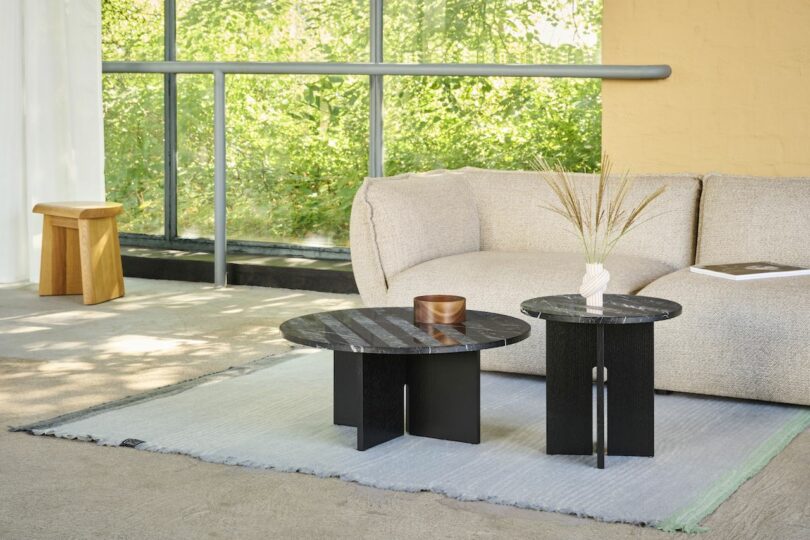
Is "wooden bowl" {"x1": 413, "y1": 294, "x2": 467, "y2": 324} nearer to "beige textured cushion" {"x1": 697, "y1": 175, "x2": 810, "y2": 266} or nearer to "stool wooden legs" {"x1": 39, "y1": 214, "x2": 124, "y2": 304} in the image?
"beige textured cushion" {"x1": 697, "y1": 175, "x2": 810, "y2": 266}

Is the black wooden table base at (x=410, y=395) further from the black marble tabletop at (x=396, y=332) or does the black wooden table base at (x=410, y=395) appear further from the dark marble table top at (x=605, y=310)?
the dark marble table top at (x=605, y=310)

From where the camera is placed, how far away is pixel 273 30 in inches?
245

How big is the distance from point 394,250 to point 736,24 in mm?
2044

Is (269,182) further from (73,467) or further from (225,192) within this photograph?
(73,467)

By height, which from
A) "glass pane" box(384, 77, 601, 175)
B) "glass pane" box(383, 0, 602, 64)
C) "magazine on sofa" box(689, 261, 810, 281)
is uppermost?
"glass pane" box(383, 0, 602, 64)

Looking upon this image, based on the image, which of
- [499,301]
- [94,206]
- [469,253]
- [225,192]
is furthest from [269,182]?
[499,301]

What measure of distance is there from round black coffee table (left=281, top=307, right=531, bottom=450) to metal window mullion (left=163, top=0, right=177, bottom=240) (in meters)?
3.53

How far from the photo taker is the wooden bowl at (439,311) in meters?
3.16

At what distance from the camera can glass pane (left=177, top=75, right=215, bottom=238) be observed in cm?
647

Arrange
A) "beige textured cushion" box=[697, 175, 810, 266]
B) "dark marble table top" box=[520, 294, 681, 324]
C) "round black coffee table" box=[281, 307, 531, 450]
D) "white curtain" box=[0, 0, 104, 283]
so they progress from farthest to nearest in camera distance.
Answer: "white curtain" box=[0, 0, 104, 283]
"beige textured cushion" box=[697, 175, 810, 266]
"round black coffee table" box=[281, 307, 531, 450]
"dark marble table top" box=[520, 294, 681, 324]

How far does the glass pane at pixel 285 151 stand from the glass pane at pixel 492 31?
362 millimetres

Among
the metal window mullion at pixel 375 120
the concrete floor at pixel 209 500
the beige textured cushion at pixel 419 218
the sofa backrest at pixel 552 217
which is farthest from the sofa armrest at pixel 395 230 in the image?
the metal window mullion at pixel 375 120

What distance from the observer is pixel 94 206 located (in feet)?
17.8

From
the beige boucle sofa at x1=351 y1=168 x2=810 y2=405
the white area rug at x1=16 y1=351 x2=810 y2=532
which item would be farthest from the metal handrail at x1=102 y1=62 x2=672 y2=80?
the white area rug at x1=16 y1=351 x2=810 y2=532
